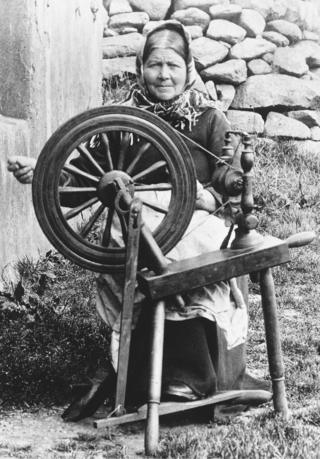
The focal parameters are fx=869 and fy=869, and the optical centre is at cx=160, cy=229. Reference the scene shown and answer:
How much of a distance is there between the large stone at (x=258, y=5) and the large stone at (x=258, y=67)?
951 millimetres

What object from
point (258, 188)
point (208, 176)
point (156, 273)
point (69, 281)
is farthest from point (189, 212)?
point (258, 188)

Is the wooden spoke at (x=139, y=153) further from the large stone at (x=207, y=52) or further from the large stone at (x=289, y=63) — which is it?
the large stone at (x=289, y=63)

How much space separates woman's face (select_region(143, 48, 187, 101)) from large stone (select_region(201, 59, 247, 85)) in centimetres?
539

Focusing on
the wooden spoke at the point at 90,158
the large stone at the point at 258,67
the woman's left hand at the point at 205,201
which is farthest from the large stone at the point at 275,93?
the wooden spoke at the point at 90,158

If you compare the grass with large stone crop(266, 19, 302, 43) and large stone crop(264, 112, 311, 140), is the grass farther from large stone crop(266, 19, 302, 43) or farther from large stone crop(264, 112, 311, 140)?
large stone crop(266, 19, 302, 43)

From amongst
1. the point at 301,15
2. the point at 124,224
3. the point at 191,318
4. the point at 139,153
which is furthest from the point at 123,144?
the point at 301,15

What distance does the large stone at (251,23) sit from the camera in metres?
10.1

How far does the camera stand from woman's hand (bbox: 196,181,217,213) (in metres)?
3.99

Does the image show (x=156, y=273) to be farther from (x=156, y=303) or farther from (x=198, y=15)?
(x=198, y=15)

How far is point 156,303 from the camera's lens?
11.6 ft

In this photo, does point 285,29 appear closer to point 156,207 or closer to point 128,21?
point 128,21

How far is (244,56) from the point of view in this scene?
9.77 metres

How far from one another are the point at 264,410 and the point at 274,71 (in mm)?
6533

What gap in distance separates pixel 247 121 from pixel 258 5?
1.99m
